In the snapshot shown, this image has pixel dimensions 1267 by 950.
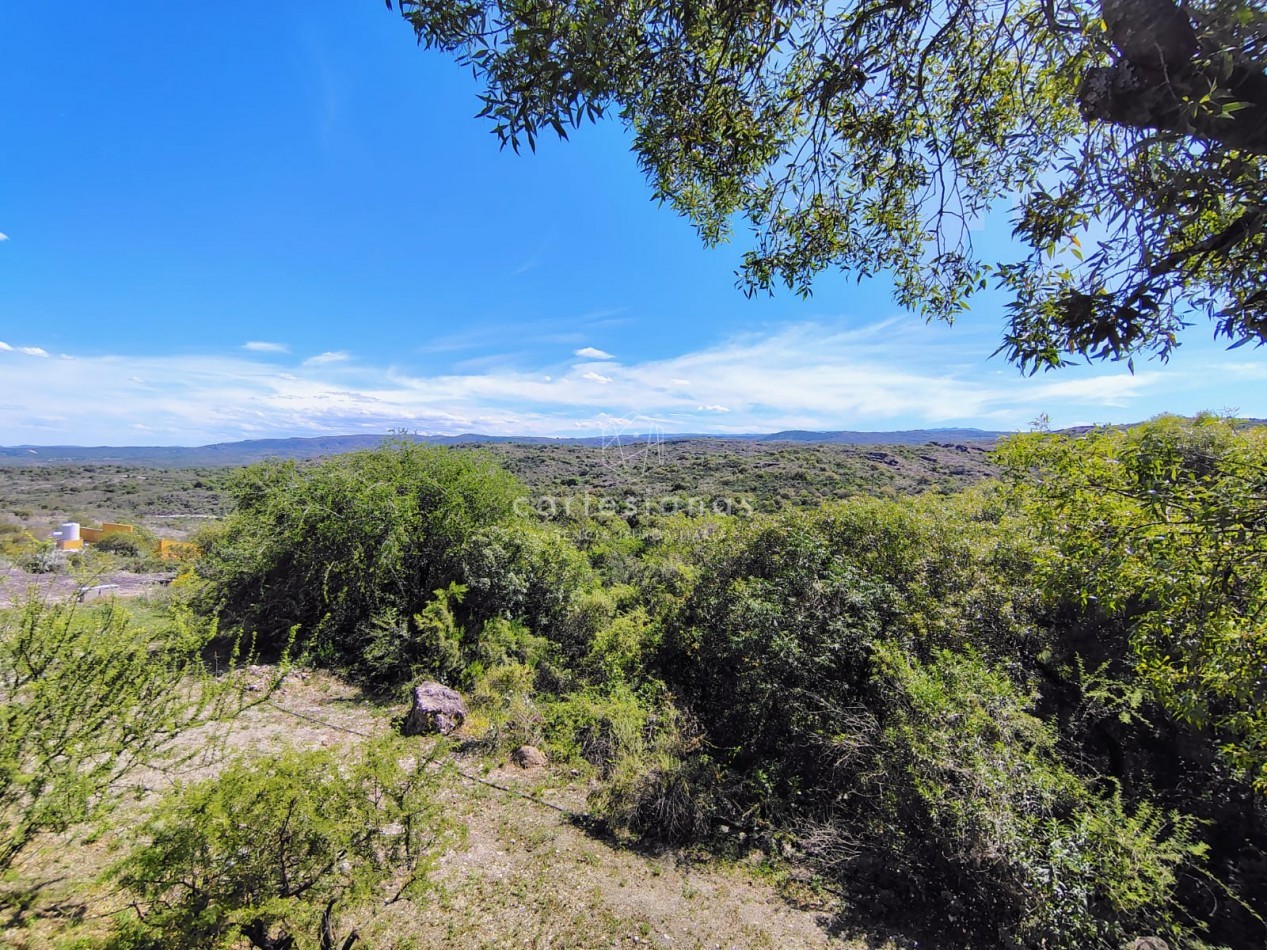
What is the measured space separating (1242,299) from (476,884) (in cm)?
578

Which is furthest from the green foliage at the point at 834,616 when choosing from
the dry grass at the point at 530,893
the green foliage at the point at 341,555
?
the green foliage at the point at 341,555

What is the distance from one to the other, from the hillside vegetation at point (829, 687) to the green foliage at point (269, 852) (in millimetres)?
18

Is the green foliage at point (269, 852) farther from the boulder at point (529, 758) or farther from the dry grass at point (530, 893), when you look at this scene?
the boulder at point (529, 758)

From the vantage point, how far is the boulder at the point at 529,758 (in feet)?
18.8

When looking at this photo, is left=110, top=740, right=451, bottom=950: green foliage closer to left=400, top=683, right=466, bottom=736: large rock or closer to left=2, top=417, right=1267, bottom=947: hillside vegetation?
left=2, top=417, right=1267, bottom=947: hillside vegetation

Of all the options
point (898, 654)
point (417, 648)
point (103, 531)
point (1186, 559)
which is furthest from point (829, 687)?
point (103, 531)

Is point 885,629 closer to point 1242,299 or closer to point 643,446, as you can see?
point 1242,299

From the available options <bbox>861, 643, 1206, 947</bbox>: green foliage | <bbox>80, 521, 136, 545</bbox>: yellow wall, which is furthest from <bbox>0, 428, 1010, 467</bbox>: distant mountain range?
<bbox>861, 643, 1206, 947</bbox>: green foliage

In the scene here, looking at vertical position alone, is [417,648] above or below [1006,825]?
below

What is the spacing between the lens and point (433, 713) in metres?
6.12

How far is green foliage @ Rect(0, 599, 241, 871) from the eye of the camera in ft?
7.59

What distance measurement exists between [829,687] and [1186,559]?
3.54 metres

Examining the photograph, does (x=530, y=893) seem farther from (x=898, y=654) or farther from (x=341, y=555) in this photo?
(x=341, y=555)

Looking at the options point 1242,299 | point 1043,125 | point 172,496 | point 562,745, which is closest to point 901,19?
point 1043,125
